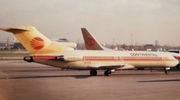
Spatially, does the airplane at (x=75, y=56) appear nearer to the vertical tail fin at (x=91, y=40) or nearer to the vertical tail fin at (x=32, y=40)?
the vertical tail fin at (x=32, y=40)

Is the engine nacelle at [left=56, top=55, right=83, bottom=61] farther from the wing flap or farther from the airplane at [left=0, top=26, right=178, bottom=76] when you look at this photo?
the wing flap

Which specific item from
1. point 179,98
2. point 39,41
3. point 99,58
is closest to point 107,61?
point 99,58

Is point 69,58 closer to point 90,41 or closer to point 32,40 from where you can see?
point 32,40

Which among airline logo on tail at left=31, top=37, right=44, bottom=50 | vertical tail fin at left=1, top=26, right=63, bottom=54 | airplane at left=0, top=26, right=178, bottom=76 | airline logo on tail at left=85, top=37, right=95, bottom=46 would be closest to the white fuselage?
airplane at left=0, top=26, right=178, bottom=76

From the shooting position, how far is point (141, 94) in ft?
66.1

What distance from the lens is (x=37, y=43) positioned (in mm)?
33188

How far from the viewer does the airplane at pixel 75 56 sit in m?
32.8

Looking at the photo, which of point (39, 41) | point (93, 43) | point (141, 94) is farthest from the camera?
point (93, 43)

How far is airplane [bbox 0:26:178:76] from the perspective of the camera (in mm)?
32812

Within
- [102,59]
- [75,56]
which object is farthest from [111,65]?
[75,56]

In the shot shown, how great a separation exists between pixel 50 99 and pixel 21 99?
176 cm

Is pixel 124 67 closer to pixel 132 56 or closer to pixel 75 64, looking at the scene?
pixel 132 56

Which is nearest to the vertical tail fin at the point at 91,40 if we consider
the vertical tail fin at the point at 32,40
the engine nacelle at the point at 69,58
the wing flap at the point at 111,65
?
the wing flap at the point at 111,65

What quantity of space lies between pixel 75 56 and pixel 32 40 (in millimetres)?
5606
